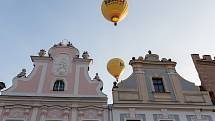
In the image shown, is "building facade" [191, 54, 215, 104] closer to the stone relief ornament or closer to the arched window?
the stone relief ornament

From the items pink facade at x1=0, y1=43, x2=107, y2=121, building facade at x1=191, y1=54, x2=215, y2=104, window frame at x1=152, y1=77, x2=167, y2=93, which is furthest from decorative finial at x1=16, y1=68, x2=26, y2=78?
building facade at x1=191, y1=54, x2=215, y2=104

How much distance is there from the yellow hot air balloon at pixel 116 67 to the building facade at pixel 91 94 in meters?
0.56

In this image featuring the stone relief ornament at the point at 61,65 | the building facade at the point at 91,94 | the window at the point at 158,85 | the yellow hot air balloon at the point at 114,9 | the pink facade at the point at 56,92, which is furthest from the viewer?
the window at the point at 158,85

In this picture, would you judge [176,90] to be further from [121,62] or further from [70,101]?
[70,101]

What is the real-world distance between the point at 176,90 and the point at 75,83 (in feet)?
16.9

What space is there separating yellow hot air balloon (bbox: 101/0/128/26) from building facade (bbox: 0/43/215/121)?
3.79m

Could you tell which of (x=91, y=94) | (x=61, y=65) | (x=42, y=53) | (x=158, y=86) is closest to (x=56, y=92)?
(x=91, y=94)

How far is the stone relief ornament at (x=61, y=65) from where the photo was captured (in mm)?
14266

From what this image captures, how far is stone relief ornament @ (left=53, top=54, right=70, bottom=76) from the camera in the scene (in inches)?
562

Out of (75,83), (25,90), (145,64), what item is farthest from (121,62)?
(25,90)

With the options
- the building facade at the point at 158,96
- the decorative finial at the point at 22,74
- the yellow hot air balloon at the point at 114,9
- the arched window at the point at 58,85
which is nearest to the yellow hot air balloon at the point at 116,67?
the building facade at the point at 158,96

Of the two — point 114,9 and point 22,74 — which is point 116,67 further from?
point 22,74

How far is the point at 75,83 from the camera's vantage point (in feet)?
45.4

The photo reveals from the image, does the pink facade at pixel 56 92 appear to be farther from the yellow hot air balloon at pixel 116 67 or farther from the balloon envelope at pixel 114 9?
the balloon envelope at pixel 114 9
